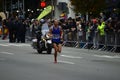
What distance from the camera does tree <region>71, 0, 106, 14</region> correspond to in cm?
4053

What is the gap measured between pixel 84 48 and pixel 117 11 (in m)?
3.40

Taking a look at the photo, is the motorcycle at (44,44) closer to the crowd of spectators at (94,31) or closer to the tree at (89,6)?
the crowd of spectators at (94,31)

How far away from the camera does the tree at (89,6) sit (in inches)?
1596

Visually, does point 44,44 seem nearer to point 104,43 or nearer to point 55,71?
point 104,43

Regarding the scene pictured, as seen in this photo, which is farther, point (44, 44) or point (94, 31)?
point (94, 31)

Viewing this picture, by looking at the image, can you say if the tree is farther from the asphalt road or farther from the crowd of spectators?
the asphalt road

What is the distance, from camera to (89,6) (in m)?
40.9

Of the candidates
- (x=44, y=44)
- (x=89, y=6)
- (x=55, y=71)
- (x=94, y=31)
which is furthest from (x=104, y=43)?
(x=55, y=71)

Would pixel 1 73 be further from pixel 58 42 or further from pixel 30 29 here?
pixel 30 29

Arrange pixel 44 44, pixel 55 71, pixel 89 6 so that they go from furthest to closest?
pixel 89 6 < pixel 44 44 < pixel 55 71

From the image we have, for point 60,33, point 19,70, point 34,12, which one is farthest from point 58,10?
point 19,70

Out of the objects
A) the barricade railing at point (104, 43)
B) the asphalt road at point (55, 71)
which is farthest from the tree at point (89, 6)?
the asphalt road at point (55, 71)

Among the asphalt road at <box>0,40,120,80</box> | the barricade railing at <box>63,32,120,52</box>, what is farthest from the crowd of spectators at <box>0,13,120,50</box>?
the asphalt road at <box>0,40,120,80</box>

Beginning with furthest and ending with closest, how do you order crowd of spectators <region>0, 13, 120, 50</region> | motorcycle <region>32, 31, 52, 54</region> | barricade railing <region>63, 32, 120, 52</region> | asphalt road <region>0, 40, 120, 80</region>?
crowd of spectators <region>0, 13, 120, 50</region>
barricade railing <region>63, 32, 120, 52</region>
motorcycle <region>32, 31, 52, 54</region>
asphalt road <region>0, 40, 120, 80</region>
